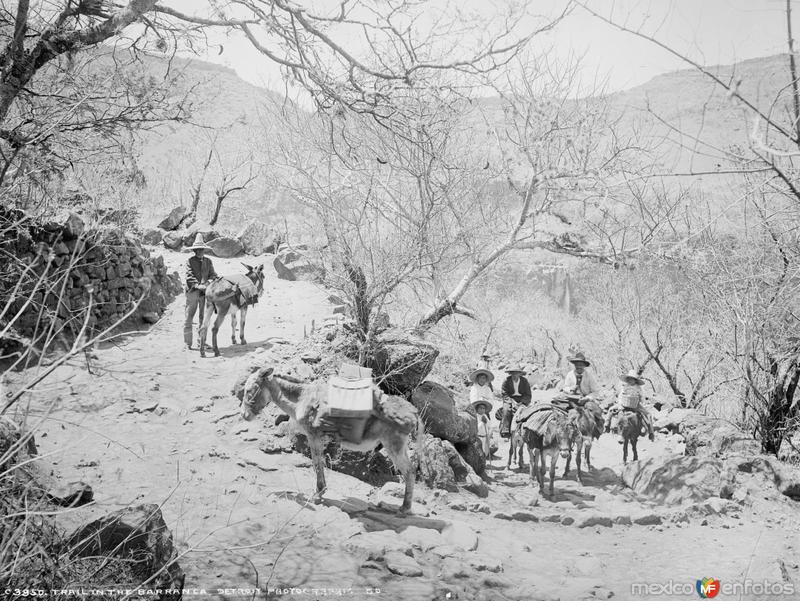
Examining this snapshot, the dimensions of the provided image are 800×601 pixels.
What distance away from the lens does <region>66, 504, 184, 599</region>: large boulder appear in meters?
3.26

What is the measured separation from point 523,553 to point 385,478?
260cm

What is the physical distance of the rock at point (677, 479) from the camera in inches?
315

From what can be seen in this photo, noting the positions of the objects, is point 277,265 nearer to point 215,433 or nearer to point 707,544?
point 215,433

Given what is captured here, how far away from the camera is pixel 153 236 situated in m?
22.6

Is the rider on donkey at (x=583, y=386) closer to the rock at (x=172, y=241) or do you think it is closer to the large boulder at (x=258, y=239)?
the large boulder at (x=258, y=239)

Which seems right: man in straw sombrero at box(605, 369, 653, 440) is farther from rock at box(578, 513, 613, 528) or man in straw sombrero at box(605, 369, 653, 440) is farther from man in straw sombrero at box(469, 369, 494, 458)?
rock at box(578, 513, 613, 528)

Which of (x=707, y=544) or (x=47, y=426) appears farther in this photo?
(x=47, y=426)

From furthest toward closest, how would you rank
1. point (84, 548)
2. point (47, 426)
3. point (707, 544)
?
point (47, 426)
point (707, 544)
point (84, 548)

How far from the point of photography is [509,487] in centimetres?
912

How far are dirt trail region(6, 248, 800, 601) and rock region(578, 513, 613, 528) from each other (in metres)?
0.05

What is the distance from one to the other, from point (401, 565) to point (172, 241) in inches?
810

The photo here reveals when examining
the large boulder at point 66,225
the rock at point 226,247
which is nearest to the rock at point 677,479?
the large boulder at point 66,225

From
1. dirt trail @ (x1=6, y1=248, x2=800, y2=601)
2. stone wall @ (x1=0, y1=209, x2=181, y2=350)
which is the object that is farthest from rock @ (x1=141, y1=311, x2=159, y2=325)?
dirt trail @ (x1=6, y1=248, x2=800, y2=601)

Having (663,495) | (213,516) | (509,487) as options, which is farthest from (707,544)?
(213,516)
